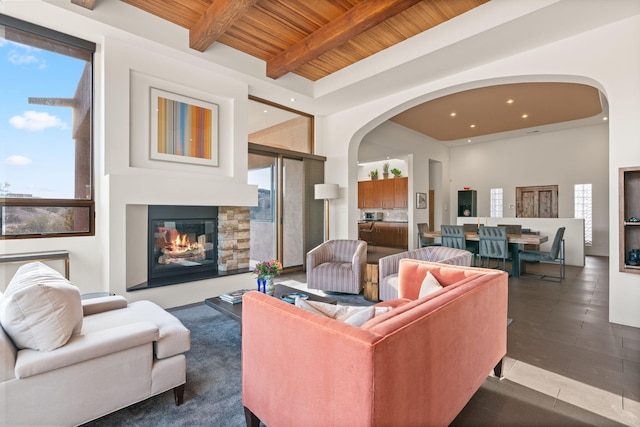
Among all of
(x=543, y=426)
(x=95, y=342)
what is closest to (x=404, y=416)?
(x=543, y=426)

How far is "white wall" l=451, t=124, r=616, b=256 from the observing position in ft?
26.0

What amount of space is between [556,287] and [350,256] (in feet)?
10.7

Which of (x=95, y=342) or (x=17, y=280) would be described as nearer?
(x=95, y=342)

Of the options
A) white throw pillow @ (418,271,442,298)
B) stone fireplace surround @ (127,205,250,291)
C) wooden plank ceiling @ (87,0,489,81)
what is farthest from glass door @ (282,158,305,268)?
white throw pillow @ (418,271,442,298)

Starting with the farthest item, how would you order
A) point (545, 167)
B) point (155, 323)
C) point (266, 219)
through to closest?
point (545, 167) → point (266, 219) → point (155, 323)

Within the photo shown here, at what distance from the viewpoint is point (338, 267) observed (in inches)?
167

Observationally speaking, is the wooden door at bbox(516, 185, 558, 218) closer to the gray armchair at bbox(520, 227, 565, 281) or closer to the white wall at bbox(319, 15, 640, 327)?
the gray armchair at bbox(520, 227, 565, 281)

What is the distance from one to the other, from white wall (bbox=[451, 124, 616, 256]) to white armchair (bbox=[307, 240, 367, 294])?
729cm

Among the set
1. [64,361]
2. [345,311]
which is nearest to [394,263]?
[345,311]

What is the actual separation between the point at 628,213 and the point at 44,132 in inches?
250

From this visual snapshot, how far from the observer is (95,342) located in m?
1.63

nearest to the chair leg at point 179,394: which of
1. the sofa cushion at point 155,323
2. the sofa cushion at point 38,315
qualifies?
the sofa cushion at point 155,323

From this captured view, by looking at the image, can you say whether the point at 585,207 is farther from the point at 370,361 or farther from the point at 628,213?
the point at 370,361

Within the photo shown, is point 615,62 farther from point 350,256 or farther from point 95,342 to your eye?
point 95,342
